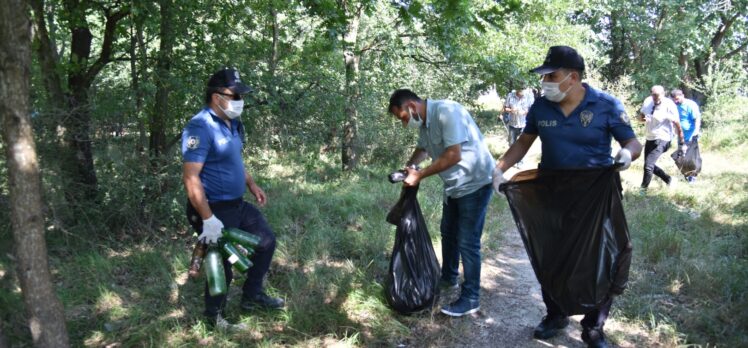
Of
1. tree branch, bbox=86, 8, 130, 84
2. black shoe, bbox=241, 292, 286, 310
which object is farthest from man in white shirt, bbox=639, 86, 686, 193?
tree branch, bbox=86, 8, 130, 84

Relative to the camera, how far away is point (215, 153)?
325 cm

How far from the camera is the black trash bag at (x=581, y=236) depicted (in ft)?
9.82

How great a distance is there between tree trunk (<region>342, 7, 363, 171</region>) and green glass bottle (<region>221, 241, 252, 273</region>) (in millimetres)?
4815

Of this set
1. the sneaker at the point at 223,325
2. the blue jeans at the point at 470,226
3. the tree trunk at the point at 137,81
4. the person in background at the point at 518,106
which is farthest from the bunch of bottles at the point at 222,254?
the person in background at the point at 518,106

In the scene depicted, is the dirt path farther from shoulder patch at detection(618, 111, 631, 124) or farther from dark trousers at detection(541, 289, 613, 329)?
shoulder patch at detection(618, 111, 631, 124)

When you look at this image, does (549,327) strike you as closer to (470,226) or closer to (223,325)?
(470,226)

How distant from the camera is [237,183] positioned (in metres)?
3.41

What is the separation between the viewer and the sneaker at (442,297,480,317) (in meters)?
3.69

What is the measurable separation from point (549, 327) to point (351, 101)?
571 cm

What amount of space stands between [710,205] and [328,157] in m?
6.60

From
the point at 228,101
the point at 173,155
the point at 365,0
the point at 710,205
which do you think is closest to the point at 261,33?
the point at 173,155

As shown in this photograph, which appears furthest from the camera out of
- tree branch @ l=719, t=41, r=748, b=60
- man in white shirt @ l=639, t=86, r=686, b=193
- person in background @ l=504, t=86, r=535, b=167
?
tree branch @ l=719, t=41, r=748, b=60

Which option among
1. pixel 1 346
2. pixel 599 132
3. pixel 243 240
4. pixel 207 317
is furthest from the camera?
pixel 207 317

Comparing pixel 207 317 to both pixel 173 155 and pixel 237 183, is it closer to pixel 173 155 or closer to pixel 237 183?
pixel 237 183
